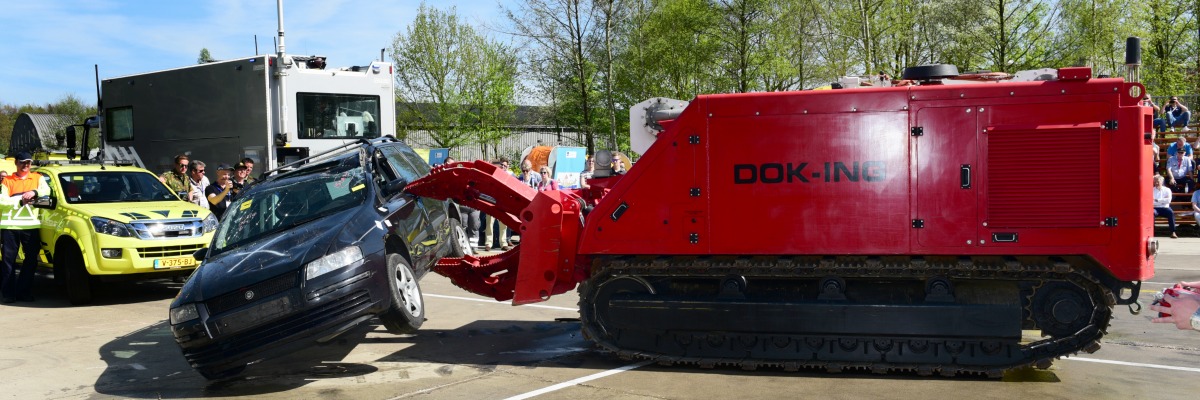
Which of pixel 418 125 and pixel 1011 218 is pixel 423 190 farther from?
pixel 418 125

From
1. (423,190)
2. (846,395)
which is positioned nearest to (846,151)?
(846,395)

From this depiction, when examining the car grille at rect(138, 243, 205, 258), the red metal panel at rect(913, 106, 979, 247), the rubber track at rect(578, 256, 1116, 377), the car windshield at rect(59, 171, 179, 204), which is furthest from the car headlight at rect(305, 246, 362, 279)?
the car windshield at rect(59, 171, 179, 204)

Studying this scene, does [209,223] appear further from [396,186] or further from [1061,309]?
[1061,309]

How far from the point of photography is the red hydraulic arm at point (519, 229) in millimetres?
8250

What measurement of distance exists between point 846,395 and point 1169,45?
35.8 m

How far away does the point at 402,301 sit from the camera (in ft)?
27.1

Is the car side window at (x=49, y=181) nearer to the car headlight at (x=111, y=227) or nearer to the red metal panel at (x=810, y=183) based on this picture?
the car headlight at (x=111, y=227)

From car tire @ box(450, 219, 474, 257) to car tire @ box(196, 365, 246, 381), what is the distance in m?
3.38

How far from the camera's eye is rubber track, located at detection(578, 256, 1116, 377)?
281 inches

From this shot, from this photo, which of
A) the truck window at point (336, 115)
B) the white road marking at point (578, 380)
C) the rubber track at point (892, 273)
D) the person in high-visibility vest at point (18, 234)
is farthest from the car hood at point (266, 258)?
the truck window at point (336, 115)

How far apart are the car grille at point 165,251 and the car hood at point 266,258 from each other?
4.15 meters

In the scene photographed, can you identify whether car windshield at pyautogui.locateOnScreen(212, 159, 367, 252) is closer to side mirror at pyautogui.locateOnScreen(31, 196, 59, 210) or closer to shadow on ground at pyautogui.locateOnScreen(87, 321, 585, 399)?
shadow on ground at pyautogui.locateOnScreen(87, 321, 585, 399)

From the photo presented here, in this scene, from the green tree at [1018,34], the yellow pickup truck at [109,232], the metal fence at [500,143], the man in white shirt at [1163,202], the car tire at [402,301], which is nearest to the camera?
the car tire at [402,301]

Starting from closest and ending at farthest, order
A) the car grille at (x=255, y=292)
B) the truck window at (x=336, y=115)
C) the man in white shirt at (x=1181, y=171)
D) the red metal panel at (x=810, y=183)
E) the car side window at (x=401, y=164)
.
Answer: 1. the red metal panel at (x=810, y=183)
2. the car grille at (x=255, y=292)
3. the car side window at (x=401, y=164)
4. the truck window at (x=336, y=115)
5. the man in white shirt at (x=1181, y=171)
